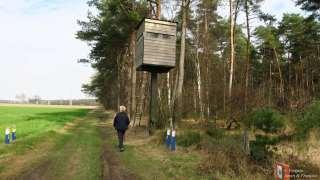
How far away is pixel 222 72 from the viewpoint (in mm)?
41500

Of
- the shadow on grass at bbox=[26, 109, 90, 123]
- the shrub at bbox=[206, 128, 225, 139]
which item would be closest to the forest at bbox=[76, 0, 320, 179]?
the shrub at bbox=[206, 128, 225, 139]

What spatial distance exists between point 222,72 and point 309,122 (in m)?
27.0

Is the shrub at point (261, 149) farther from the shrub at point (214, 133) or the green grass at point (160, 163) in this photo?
the shrub at point (214, 133)

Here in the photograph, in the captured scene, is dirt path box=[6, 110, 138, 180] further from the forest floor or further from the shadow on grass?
the shadow on grass

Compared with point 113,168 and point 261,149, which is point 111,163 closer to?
point 113,168

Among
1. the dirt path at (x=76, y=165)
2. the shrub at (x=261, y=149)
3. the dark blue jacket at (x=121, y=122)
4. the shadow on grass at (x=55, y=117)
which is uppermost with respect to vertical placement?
the dark blue jacket at (x=121, y=122)

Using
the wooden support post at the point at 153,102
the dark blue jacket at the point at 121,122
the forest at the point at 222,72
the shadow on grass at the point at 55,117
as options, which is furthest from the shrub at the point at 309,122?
the shadow on grass at the point at 55,117

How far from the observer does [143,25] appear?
76.3ft

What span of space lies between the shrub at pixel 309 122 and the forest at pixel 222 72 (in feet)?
0.11

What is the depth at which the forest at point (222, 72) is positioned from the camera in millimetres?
16297

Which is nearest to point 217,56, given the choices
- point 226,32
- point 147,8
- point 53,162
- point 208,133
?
point 226,32

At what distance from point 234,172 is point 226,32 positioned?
123ft

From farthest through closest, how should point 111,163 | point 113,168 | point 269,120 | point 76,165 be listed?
point 269,120 < point 111,163 < point 76,165 < point 113,168

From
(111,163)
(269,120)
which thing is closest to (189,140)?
(269,120)
